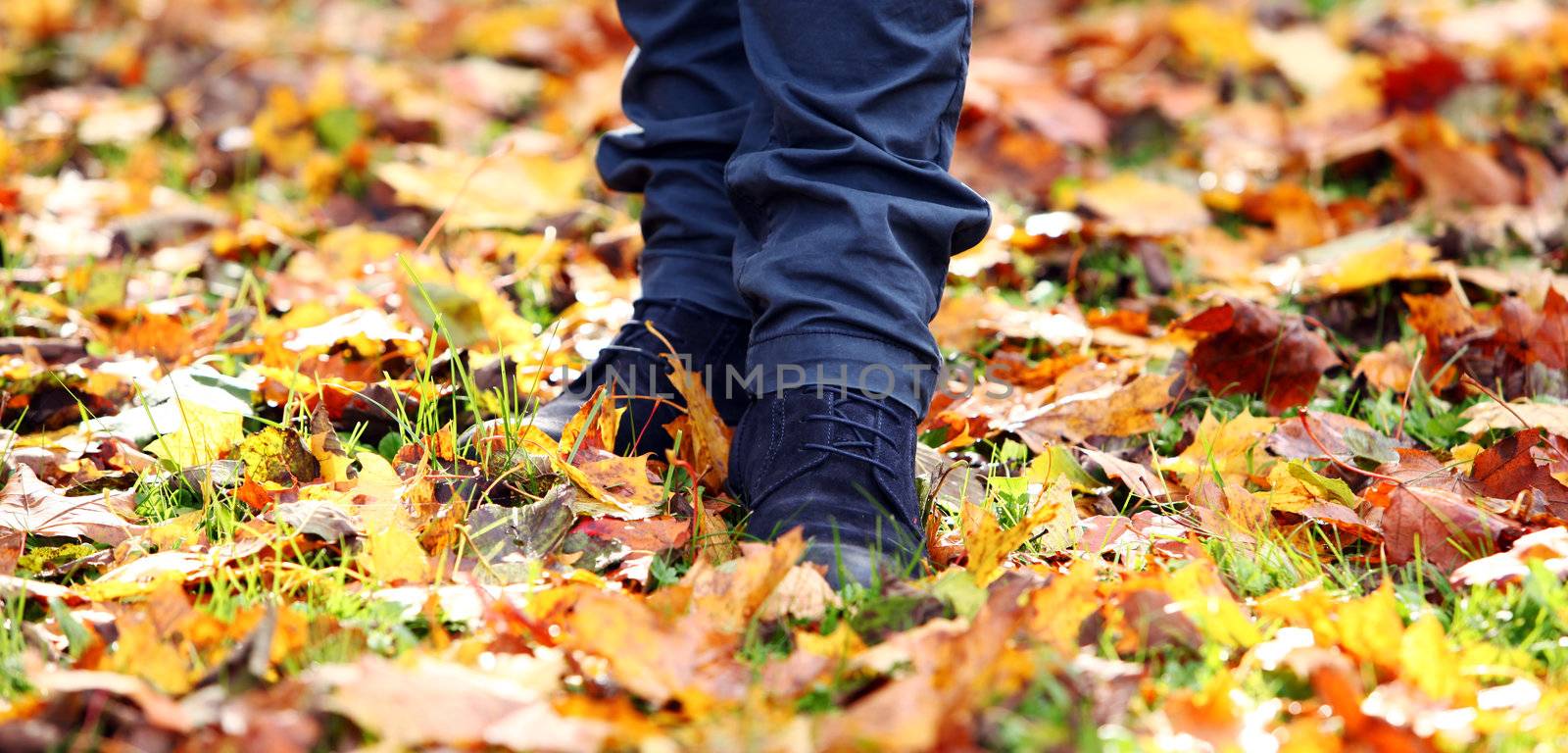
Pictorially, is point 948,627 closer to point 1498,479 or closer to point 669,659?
point 669,659

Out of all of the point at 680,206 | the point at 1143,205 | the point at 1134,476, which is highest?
the point at 680,206

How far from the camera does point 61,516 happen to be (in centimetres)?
137

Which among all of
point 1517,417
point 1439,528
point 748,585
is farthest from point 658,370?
point 1517,417

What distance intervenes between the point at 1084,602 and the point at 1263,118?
2455 mm

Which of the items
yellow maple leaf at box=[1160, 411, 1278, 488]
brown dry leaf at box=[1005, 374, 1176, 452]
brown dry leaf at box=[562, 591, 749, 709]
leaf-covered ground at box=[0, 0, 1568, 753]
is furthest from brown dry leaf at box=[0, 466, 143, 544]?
yellow maple leaf at box=[1160, 411, 1278, 488]

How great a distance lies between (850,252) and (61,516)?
2.81ft

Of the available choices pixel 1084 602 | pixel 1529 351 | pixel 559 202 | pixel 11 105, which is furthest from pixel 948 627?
pixel 11 105

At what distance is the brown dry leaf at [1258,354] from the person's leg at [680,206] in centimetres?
66

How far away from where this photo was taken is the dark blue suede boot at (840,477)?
1.31 metres

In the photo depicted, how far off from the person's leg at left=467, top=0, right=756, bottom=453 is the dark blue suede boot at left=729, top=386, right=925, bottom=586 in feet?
0.96

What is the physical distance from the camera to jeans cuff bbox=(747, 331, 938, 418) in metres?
1.35

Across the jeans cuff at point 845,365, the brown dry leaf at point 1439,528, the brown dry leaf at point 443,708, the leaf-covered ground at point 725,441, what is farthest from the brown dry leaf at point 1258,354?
the brown dry leaf at point 443,708

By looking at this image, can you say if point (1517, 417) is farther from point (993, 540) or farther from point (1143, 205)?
point (1143, 205)

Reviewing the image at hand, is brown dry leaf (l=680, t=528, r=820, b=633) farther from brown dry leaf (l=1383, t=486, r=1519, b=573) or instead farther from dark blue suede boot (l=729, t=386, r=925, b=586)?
brown dry leaf (l=1383, t=486, r=1519, b=573)
